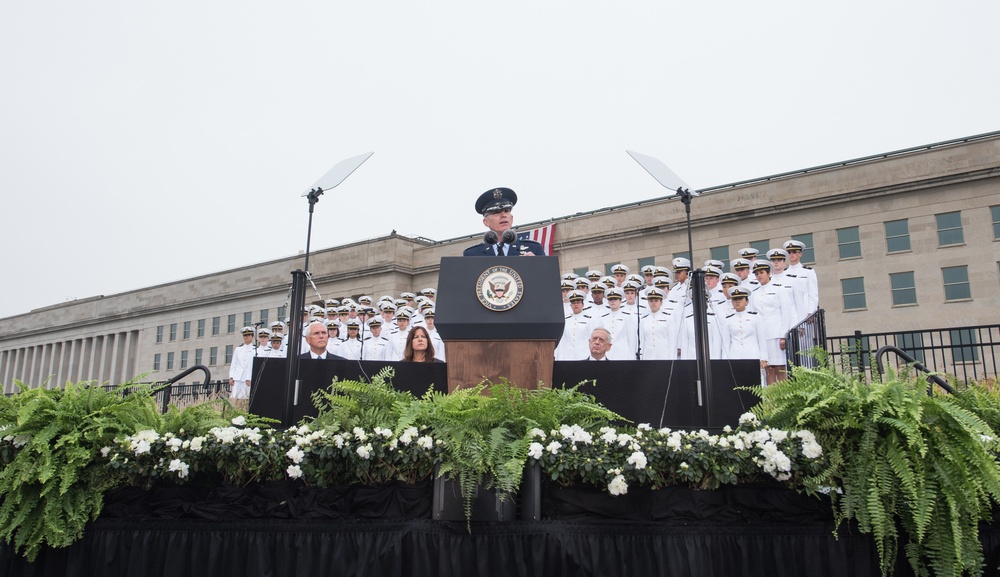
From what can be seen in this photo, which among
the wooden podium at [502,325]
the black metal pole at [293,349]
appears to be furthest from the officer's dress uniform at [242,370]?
the wooden podium at [502,325]

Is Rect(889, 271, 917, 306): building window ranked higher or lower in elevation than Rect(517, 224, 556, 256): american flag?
lower

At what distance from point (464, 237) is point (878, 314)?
29891mm

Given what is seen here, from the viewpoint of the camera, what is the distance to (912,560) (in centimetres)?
463

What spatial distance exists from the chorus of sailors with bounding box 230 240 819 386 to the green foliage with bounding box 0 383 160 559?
19.1 ft

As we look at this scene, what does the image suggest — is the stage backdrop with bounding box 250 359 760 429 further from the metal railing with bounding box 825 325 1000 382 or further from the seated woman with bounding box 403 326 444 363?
the seated woman with bounding box 403 326 444 363

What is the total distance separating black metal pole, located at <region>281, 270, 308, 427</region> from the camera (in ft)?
23.4

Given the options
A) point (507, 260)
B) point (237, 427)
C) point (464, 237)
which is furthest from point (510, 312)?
point (464, 237)

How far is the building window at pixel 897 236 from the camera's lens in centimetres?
4250

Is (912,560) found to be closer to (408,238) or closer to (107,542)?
(107,542)

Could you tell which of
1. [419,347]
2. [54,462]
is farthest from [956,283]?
[54,462]

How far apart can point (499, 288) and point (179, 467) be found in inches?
110

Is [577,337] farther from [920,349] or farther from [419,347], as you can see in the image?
[920,349]

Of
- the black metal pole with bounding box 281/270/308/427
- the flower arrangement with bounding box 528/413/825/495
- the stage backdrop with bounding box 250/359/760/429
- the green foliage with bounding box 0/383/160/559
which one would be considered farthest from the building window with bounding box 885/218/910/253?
the green foliage with bounding box 0/383/160/559

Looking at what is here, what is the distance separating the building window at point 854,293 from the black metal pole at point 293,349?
4207 centimetres
